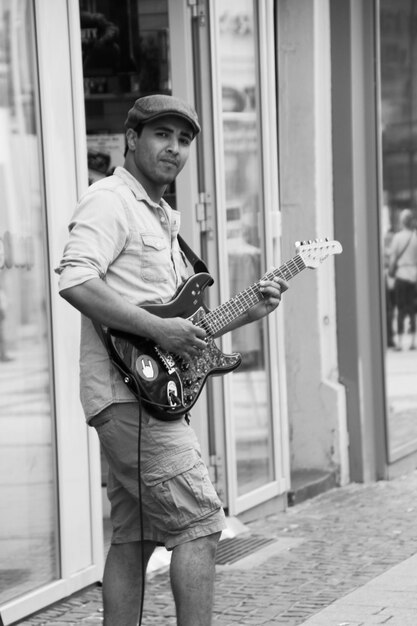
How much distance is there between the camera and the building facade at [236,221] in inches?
233

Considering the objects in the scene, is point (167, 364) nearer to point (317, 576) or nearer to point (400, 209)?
point (317, 576)

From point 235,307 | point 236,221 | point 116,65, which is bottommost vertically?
point 235,307

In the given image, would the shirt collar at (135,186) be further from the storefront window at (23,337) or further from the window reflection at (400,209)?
the window reflection at (400,209)

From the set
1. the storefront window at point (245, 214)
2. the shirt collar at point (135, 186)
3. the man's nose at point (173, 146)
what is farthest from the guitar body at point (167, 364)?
the storefront window at point (245, 214)

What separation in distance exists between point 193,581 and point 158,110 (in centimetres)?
145

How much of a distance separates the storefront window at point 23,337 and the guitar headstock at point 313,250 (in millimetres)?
1398

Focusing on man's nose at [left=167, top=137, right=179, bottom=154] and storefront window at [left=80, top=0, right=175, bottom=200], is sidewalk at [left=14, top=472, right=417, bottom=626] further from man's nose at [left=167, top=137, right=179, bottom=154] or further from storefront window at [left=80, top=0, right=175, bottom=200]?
man's nose at [left=167, top=137, right=179, bottom=154]

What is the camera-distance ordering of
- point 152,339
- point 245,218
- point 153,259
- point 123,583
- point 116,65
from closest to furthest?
point 152,339 → point 153,259 → point 123,583 → point 116,65 → point 245,218

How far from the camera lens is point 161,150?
456 centimetres

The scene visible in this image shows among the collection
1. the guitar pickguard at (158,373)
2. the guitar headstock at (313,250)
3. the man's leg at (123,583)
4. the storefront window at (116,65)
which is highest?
the storefront window at (116,65)

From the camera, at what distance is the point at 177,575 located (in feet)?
14.3

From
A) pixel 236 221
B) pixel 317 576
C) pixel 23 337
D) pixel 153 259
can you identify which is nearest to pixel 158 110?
pixel 153 259

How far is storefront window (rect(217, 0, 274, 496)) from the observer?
773cm

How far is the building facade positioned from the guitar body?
417 mm
